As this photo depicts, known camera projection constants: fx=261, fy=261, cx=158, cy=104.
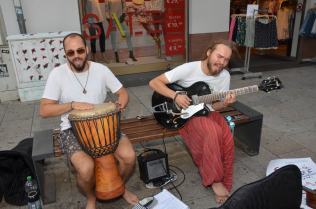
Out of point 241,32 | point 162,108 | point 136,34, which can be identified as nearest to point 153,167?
point 162,108

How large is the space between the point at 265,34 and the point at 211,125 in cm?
440

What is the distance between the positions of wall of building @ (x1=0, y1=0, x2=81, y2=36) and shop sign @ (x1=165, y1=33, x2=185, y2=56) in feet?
7.82

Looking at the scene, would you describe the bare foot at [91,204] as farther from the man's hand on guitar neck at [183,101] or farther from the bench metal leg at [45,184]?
the man's hand on guitar neck at [183,101]

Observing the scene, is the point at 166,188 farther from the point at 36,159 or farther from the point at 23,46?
the point at 23,46

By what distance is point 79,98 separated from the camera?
2.45 meters

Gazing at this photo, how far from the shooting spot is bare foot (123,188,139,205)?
2.37 meters

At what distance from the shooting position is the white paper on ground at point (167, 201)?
2182mm

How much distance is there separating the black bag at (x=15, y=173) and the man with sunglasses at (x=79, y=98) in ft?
1.51

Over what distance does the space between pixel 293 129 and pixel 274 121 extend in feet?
1.05

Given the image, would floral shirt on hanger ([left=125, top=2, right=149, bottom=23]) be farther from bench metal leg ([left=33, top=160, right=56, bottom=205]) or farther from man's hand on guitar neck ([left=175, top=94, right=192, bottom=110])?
bench metal leg ([left=33, top=160, right=56, bottom=205])

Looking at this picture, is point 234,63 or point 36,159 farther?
point 234,63

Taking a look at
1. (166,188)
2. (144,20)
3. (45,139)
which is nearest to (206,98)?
(166,188)

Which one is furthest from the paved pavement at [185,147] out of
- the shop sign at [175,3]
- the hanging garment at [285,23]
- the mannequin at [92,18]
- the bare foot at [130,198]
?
the hanging garment at [285,23]

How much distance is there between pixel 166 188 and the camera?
2.57 metres
